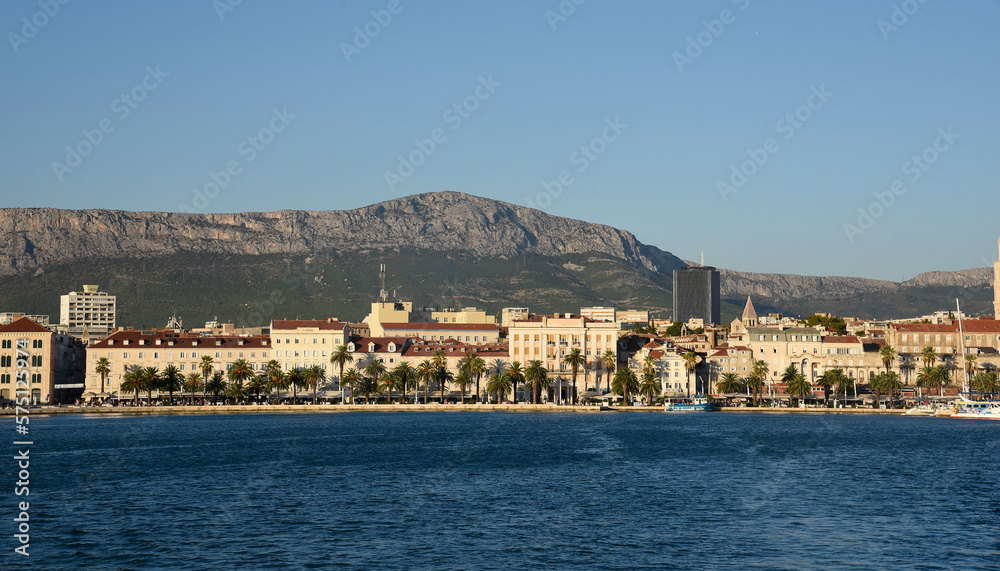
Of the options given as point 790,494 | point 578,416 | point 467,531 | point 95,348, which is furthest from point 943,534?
point 95,348

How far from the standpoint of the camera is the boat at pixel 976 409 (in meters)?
127

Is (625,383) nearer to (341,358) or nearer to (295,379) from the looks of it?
(341,358)

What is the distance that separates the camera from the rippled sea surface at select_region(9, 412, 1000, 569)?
3866cm

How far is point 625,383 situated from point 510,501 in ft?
314

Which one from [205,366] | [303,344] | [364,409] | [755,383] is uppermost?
[303,344]

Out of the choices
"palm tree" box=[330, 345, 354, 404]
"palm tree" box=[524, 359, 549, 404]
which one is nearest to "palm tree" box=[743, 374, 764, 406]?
"palm tree" box=[524, 359, 549, 404]

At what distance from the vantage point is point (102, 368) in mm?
144375

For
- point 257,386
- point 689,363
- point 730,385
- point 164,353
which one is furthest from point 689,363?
point 164,353

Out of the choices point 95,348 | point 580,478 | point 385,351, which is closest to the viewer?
point 580,478

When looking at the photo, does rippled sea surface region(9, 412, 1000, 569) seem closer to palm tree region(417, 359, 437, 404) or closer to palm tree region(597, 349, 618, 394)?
palm tree region(417, 359, 437, 404)

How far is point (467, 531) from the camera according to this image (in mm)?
43188

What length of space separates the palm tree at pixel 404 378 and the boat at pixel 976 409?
6761 centimetres

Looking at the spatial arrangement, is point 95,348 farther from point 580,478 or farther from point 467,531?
point 467,531

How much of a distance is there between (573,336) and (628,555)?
398ft
